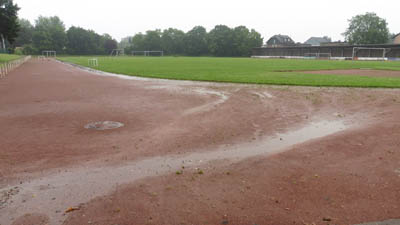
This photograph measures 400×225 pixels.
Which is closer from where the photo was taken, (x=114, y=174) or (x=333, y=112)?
Result: (x=114, y=174)

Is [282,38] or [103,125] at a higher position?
[282,38]

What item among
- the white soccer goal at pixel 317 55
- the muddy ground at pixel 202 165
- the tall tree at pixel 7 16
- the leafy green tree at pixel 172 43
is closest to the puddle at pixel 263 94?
the muddy ground at pixel 202 165

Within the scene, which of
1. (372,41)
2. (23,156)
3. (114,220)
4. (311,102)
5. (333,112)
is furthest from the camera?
(372,41)

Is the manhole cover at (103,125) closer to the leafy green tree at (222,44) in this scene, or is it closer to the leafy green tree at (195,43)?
the leafy green tree at (222,44)

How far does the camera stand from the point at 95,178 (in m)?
5.14

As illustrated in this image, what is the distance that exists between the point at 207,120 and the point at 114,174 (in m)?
4.55

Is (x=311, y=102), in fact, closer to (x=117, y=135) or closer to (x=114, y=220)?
(x=117, y=135)

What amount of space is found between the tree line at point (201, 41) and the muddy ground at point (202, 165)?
110m

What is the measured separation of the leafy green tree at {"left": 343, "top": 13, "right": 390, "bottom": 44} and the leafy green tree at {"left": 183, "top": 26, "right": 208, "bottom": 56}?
56588 mm

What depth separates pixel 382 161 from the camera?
19.1ft

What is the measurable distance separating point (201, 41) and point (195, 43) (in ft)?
8.53

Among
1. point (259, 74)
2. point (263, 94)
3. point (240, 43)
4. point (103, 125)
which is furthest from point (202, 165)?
point (240, 43)

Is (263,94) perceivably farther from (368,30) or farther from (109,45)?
(109,45)

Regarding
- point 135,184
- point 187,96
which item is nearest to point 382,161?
point 135,184
